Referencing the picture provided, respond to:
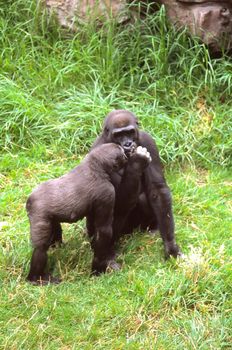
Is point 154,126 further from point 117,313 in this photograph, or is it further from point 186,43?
point 117,313

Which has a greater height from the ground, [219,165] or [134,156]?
[134,156]

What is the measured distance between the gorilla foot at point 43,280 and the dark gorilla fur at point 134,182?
425mm

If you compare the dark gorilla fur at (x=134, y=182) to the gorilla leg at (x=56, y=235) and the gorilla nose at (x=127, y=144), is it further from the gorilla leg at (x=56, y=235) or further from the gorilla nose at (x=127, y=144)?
the gorilla leg at (x=56, y=235)

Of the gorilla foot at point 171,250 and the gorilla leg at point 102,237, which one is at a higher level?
the gorilla leg at point 102,237

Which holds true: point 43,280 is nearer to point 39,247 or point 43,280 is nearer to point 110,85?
point 39,247

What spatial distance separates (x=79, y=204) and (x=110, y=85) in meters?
2.27

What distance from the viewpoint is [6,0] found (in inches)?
283

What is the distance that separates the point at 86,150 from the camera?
6.09 metres

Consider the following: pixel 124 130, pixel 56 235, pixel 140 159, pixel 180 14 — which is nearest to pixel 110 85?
pixel 180 14

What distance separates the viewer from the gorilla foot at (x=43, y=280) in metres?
4.49

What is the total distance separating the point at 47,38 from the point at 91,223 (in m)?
2.69

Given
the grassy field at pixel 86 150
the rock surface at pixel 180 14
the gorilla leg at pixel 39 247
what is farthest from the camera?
the rock surface at pixel 180 14

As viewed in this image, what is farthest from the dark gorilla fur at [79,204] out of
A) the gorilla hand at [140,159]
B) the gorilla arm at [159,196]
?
the gorilla arm at [159,196]

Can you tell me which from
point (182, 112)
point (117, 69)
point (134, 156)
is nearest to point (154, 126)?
point (182, 112)
